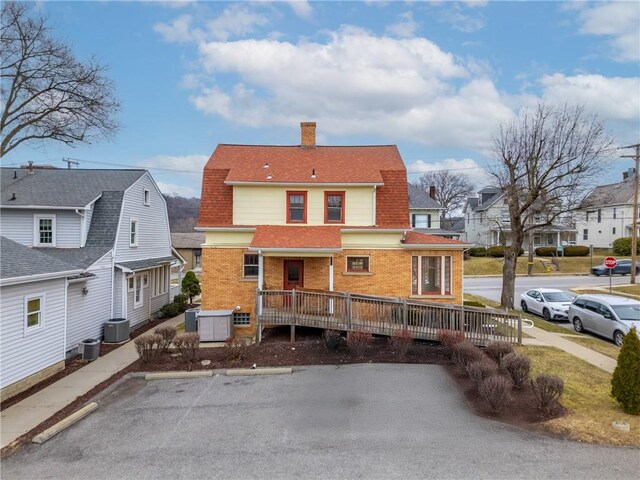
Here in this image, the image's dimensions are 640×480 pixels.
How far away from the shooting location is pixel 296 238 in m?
14.2

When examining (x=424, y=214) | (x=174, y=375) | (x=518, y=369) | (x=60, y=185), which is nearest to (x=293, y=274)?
(x=174, y=375)

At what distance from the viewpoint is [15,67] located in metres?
17.4

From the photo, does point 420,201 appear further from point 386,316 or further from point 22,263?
point 22,263

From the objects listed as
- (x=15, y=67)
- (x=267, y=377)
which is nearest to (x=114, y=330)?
(x=267, y=377)

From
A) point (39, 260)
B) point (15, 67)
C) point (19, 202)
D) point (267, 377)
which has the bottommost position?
point (267, 377)

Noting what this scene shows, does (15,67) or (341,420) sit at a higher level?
(15,67)

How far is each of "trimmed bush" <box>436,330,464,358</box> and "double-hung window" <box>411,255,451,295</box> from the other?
11.9 ft

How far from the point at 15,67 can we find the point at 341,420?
69.8 feet

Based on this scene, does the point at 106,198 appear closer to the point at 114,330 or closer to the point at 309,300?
the point at 114,330

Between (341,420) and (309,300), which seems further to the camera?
(309,300)

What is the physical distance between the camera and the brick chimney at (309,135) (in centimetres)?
1850

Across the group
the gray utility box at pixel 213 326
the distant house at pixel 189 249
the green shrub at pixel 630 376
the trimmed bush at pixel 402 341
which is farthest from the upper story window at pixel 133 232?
the distant house at pixel 189 249

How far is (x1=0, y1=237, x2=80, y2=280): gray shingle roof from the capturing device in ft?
30.0

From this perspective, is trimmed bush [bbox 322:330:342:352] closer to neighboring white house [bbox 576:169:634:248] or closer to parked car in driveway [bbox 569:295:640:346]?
parked car in driveway [bbox 569:295:640:346]
